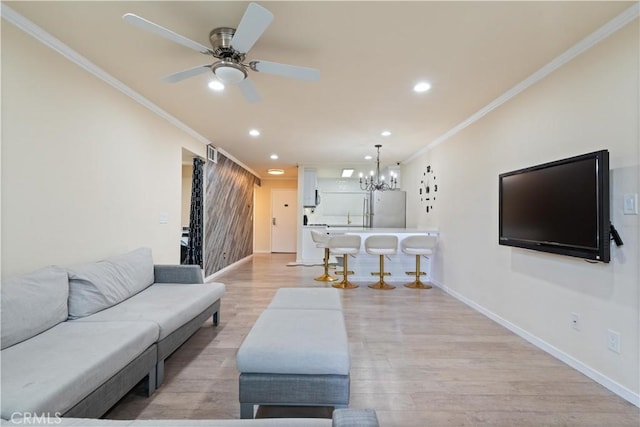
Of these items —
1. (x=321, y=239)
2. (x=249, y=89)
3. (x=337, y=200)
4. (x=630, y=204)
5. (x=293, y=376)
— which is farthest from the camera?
(x=337, y=200)

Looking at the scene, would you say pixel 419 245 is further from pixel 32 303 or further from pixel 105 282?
pixel 32 303

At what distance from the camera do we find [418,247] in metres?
4.92

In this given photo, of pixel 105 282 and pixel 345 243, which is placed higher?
pixel 345 243

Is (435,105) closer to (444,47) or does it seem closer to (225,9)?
(444,47)

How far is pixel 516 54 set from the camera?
2.40m

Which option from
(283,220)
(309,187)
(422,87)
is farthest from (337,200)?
(422,87)

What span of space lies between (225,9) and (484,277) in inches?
149

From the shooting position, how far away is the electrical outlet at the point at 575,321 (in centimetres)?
231

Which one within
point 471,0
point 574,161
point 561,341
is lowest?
point 561,341

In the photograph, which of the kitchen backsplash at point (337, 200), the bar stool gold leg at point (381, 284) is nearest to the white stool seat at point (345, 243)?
the bar stool gold leg at point (381, 284)

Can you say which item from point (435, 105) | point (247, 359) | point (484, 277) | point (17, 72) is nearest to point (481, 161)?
point (435, 105)

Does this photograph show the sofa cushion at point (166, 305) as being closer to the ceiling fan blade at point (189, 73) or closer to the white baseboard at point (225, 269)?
the ceiling fan blade at point (189, 73)

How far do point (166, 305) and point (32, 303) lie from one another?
796 mm

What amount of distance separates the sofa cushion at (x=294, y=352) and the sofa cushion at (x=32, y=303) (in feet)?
4.12
